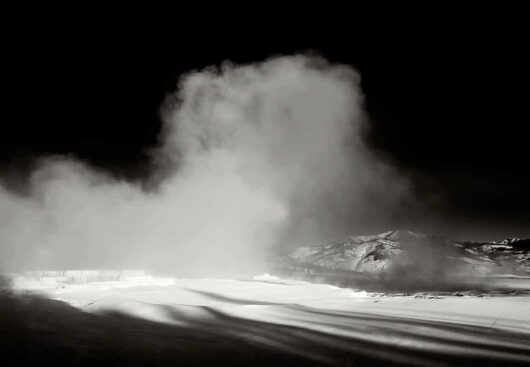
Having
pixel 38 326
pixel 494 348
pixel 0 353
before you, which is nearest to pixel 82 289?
pixel 38 326

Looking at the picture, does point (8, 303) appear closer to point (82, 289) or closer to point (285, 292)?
point (82, 289)

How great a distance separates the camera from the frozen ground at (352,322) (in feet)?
38.2

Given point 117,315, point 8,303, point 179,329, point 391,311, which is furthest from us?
point 8,303

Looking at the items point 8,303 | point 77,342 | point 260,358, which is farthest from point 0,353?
point 8,303

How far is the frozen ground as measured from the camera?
11641 millimetres

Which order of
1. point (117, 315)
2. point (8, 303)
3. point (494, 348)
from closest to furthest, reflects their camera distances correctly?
1. point (494, 348)
2. point (117, 315)
3. point (8, 303)

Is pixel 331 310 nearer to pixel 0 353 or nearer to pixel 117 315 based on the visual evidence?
pixel 117 315

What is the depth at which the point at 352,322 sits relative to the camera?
1702 centimetres

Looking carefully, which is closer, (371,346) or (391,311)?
(371,346)

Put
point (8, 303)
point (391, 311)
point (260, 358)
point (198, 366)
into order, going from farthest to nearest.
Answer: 1. point (8, 303)
2. point (391, 311)
3. point (260, 358)
4. point (198, 366)

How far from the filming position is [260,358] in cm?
1103

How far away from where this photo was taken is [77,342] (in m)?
12.8

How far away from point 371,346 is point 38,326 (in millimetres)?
12646

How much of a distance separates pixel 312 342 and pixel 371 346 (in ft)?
6.21
